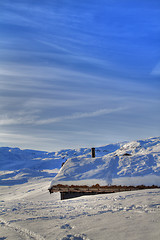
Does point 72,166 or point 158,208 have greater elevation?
point 72,166

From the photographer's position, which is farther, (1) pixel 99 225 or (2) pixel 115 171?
(2) pixel 115 171

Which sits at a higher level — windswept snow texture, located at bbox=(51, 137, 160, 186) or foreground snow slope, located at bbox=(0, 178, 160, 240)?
windswept snow texture, located at bbox=(51, 137, 160, 186)

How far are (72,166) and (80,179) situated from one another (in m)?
2.52

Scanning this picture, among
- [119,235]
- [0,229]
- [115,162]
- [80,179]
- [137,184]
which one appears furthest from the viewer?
[115,162]

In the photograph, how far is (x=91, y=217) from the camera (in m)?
9.48

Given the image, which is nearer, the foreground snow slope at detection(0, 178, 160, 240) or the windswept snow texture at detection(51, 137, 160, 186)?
the foreground snow slope at detection(0, 178, 160, 240)

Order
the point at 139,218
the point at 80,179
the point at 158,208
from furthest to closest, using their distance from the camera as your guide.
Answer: the point at 80,179 < the point at 158,208 < the point at 139,218

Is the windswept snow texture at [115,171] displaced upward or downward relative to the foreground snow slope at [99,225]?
upward

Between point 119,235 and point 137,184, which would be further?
point 137,184

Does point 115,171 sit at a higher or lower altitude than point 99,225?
higher

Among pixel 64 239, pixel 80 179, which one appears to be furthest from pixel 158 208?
pixel 80 179

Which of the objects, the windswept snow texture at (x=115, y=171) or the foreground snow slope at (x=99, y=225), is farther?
the windswept snow texture at (x=115, y=171)

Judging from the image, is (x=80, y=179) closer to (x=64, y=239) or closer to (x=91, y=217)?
(x=91, y=217)

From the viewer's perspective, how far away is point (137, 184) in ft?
63.9
